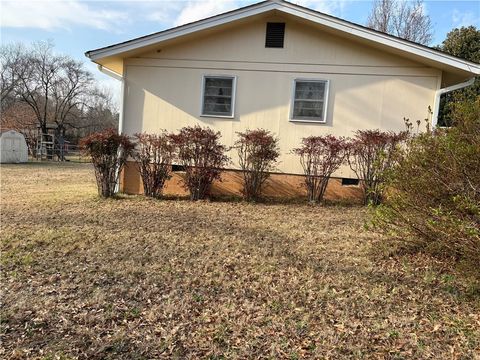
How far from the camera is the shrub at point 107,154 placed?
794 centimetres

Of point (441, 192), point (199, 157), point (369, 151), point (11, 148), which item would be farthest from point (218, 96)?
point (11, 148)

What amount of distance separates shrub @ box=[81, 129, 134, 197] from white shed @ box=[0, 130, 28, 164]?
15760 millimetres

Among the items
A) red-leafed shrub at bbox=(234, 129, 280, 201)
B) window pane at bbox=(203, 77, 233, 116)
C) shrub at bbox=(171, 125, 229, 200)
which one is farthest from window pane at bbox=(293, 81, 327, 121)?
shrub at bbox=(171, 125, 229, 200)

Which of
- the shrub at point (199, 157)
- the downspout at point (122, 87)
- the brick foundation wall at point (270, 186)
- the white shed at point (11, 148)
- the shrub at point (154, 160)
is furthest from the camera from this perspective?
the white shed at point (11, 148)

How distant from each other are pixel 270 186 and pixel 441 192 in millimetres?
5237

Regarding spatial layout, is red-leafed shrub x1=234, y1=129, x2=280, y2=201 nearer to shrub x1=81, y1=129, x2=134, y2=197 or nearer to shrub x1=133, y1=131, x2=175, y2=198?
shrub x1=133, y1=131, x2=175, y2=198

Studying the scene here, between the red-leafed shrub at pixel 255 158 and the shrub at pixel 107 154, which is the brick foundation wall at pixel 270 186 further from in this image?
the shrub at pixel 107 154

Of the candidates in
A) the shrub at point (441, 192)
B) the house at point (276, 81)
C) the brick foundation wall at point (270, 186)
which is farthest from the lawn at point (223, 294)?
the house at point (276, 81)

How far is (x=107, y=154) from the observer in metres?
8.08

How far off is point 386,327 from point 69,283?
304cm

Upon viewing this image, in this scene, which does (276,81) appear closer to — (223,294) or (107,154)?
(107,154)

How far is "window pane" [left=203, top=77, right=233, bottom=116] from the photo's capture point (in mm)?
9047

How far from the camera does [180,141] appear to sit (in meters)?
7.93

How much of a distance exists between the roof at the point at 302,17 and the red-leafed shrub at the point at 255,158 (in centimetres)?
263
